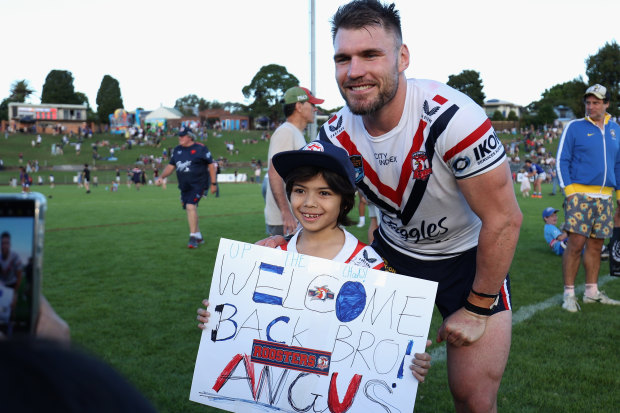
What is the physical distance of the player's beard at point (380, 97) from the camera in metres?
2.94

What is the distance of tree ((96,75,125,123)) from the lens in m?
104

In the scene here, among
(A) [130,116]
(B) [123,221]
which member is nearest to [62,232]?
(B) [123,221]

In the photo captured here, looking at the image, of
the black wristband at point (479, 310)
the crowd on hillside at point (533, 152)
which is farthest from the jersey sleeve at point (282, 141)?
the crowd on hillside at point (533, 152)

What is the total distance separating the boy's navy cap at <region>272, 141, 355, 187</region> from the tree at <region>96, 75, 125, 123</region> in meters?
106

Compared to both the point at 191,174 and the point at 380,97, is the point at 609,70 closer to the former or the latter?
the point at 191,174

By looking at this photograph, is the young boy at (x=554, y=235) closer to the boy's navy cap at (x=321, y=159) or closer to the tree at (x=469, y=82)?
the boy's navy cap at (x=321, y=159)

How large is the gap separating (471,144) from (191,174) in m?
9.22

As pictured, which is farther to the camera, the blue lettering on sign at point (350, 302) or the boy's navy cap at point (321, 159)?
the boy's navy cap at point (321, 159)

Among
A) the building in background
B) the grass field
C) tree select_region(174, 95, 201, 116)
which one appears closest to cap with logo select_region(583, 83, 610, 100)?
the grass field

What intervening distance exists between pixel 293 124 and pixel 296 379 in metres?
5.03

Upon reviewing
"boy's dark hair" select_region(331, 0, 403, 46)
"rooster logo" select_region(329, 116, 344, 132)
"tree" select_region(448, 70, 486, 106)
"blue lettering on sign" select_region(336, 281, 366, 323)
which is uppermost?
"tree" select_region(448, 70, 486, 106)

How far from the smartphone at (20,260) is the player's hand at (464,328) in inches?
94.7

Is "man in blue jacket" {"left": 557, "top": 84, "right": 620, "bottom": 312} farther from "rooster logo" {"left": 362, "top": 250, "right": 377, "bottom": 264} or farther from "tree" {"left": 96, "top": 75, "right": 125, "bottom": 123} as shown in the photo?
"tree" {"left": 96, "top": 75, "right": 125, "bottom": 123}

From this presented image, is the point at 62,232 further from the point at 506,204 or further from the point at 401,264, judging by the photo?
the point at 506,204
